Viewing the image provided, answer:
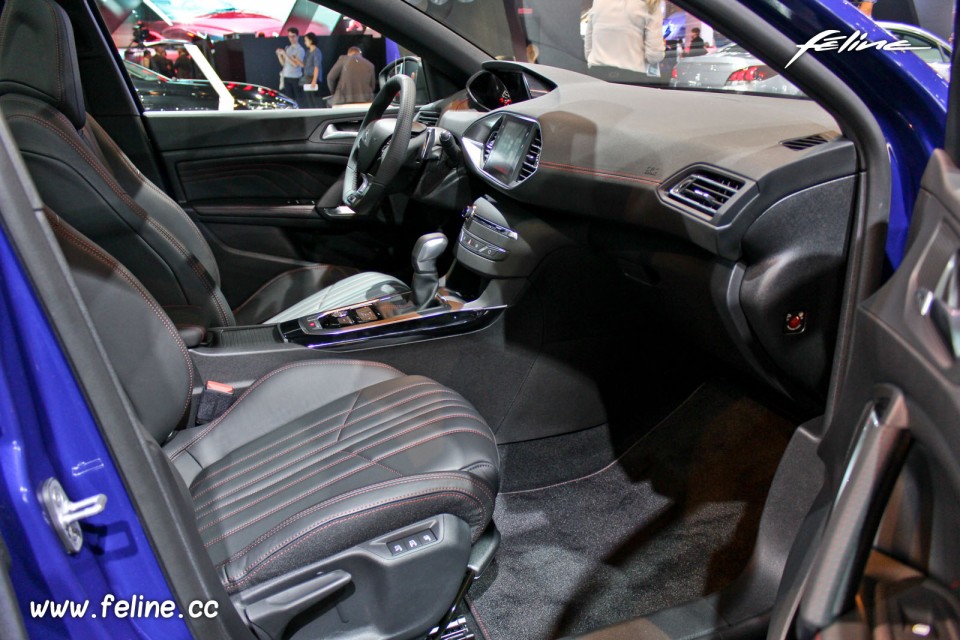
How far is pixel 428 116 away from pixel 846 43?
1.64 metres

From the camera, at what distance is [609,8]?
76.4 inches

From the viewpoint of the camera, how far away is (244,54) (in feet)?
11.3

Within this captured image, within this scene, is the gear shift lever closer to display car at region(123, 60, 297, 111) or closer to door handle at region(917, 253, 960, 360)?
display car at region(123, 60, 297, 111)

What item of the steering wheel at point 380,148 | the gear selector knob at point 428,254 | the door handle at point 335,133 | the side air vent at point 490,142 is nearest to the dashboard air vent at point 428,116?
the steering wheel at point 380,148

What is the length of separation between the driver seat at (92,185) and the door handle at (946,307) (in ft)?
4.86

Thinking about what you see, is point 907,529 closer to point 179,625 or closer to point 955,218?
point 955,218

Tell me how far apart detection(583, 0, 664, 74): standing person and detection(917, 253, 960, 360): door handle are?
122cm

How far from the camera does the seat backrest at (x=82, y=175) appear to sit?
1.42 m

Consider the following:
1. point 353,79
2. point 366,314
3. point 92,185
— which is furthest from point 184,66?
point 366,314

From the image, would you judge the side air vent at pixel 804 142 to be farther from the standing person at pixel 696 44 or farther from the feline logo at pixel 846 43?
the standing person at pixel 696 44

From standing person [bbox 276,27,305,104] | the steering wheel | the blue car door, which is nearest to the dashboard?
the steering wheel

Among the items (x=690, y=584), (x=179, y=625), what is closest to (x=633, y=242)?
(x=690, y=584)

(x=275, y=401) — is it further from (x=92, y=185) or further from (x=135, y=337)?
(x=92, y=185)

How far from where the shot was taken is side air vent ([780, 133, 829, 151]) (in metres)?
1.18
